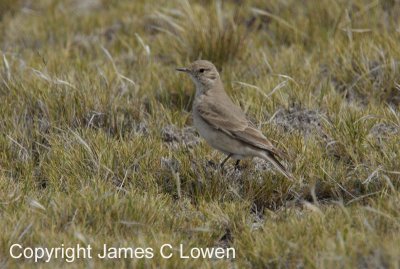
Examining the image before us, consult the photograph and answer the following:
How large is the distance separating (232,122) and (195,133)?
67 cm

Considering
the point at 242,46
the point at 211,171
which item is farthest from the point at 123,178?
the point at 242,46

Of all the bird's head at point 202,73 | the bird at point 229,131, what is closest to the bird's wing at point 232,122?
the bird at point 229,131

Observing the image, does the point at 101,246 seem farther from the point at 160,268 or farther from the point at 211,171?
the point at 211,171

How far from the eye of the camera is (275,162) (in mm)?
6129

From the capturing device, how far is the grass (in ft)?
16.9

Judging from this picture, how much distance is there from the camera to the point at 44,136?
668 centimetres

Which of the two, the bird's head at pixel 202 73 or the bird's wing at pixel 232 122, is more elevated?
the bird's head at pixel 202 73

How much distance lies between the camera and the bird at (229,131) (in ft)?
20.4
